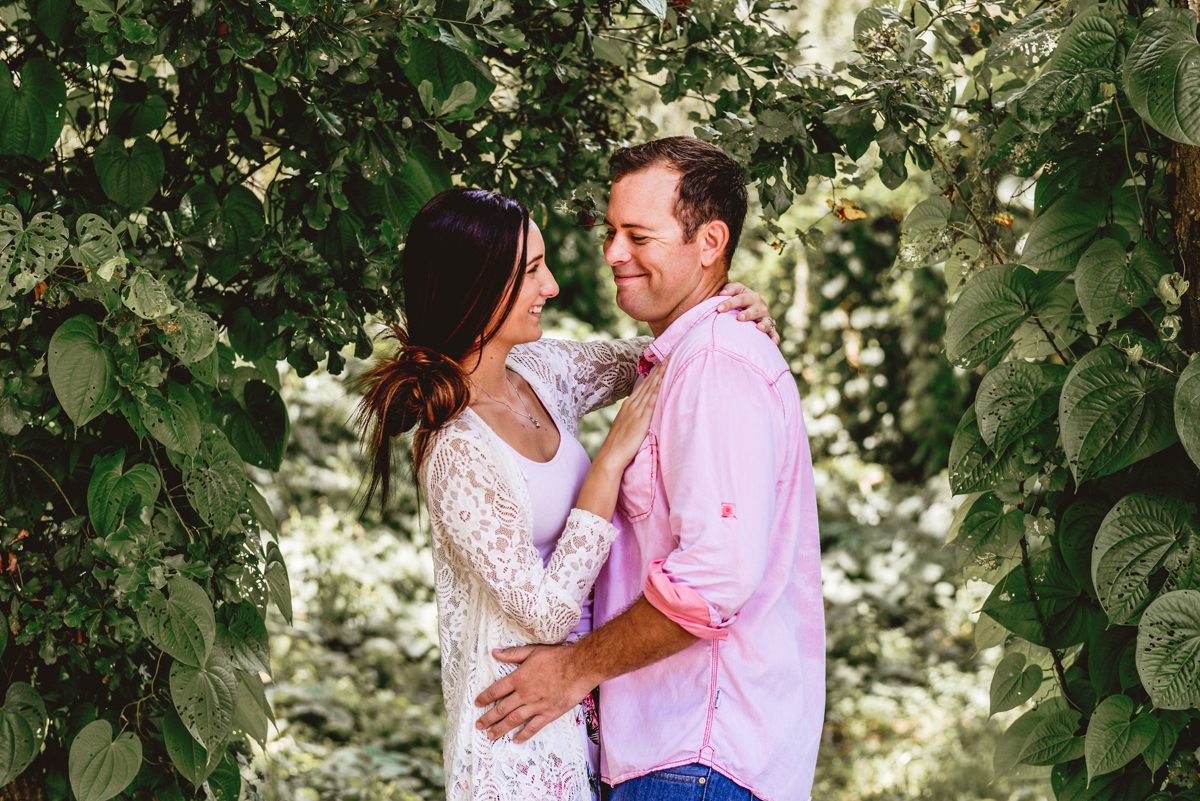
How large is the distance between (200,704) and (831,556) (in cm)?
528

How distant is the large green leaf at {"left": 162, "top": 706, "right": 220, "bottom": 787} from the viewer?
5.79ft

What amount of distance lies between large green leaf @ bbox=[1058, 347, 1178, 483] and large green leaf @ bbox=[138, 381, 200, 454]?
4.44 feet

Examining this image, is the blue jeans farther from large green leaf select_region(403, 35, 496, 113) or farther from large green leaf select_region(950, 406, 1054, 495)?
large green leaf select_region(403, 35, 496, 113)

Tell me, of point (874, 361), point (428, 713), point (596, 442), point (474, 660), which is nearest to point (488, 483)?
point (474, 660)

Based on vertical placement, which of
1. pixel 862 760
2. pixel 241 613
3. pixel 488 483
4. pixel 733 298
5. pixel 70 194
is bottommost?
pixel 862 760

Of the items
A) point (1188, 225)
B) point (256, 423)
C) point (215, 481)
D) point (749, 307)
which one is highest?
point (1188, 225)

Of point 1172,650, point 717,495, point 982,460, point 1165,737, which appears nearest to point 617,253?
point 717,495

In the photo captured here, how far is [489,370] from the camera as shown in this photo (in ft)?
6.19

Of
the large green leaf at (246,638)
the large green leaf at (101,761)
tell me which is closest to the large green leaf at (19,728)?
the large green leaf at (101,761)

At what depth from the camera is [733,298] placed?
5.86 ft

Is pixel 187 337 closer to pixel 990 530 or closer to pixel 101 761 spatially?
pixel 101 761

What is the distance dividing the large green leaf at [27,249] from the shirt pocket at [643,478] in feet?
2.99

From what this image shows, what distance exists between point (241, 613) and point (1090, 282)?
4.93 feet

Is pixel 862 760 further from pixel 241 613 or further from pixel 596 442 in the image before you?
pixel 241 613
